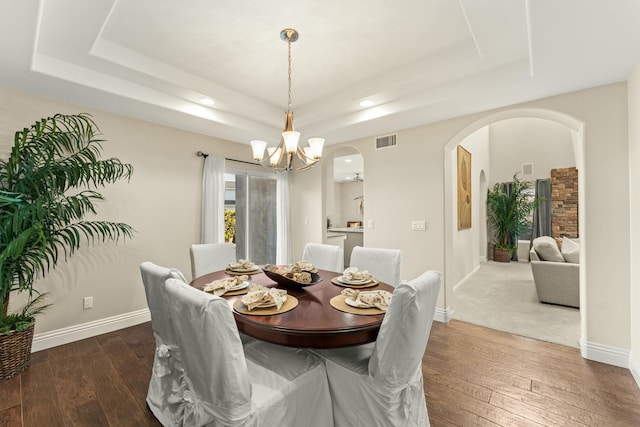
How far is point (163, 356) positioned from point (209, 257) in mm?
1389

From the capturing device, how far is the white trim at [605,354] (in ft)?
7.68

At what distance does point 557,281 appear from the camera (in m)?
3.76

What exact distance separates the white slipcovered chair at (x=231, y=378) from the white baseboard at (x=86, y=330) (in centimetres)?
212

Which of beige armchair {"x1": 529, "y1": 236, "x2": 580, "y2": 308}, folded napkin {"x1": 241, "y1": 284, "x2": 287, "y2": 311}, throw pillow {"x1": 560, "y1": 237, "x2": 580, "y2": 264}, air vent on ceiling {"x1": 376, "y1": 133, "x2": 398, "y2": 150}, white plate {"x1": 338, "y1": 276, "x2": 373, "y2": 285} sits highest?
air vent on ceiling {"x1": 376, "y1": 133, "x2": 398, "y2": 150}

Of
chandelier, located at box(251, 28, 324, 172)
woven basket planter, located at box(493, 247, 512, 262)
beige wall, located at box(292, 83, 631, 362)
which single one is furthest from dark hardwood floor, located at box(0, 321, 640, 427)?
woven basket planter, located at box(493, 247, 512, 262)

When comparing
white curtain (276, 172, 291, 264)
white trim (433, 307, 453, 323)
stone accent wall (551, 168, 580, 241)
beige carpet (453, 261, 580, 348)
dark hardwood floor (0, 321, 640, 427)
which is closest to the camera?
dark hardwood floor (0, 321, 640, 427)

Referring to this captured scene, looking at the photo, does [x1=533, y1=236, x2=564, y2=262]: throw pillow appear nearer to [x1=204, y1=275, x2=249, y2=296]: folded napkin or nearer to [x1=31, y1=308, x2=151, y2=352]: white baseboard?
[x1=204, y1=275, x2=249, y2=296]: folded napkin

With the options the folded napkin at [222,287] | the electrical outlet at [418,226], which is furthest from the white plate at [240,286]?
the electrical outlet at [418,226]

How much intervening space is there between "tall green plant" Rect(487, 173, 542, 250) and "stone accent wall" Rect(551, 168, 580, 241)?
0.44 metres

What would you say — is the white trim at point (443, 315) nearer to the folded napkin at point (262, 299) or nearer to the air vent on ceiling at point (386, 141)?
the air vent on ceiling at point (386, 141)

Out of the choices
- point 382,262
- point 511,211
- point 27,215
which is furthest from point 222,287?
point 511,211

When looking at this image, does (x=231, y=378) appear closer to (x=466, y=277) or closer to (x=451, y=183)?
(x=451, y=183)

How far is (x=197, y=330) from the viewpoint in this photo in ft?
3.88

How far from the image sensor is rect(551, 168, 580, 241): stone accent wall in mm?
6672
